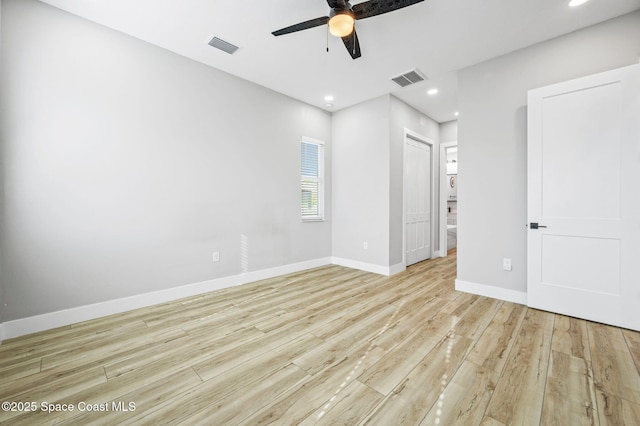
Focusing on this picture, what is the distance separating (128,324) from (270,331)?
4.59 ft

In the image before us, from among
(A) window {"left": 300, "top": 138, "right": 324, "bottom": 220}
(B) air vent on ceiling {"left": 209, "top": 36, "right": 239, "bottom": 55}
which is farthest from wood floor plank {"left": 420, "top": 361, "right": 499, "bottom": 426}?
(B) air vent on ceiling {"left": 209, "top": 36, "right": 239, "bottom": 55}

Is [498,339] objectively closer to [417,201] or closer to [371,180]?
[371,180]

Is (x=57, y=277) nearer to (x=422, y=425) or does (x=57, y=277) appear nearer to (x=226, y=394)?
(x=226, y=394)

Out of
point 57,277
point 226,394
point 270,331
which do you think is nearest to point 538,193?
point 270,331

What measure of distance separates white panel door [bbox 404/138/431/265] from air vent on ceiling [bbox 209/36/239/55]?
3102 millimetres

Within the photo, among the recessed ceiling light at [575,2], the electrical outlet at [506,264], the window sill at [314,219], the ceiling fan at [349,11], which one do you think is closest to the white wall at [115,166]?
the window sill at [314,219]

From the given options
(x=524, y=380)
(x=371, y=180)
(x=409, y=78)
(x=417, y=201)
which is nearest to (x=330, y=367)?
(x=524, y=380)

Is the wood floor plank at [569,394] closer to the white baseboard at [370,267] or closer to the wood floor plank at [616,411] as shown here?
the wood floor plank at [616,411]

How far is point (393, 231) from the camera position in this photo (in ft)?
13.5

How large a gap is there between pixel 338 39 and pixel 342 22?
39.4 inches

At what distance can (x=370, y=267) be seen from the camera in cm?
424

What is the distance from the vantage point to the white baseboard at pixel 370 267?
4046mm

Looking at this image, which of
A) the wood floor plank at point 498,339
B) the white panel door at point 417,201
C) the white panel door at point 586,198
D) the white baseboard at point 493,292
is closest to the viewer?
the wood floor plank at point 498,339

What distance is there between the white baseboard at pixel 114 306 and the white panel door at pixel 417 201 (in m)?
2.68
